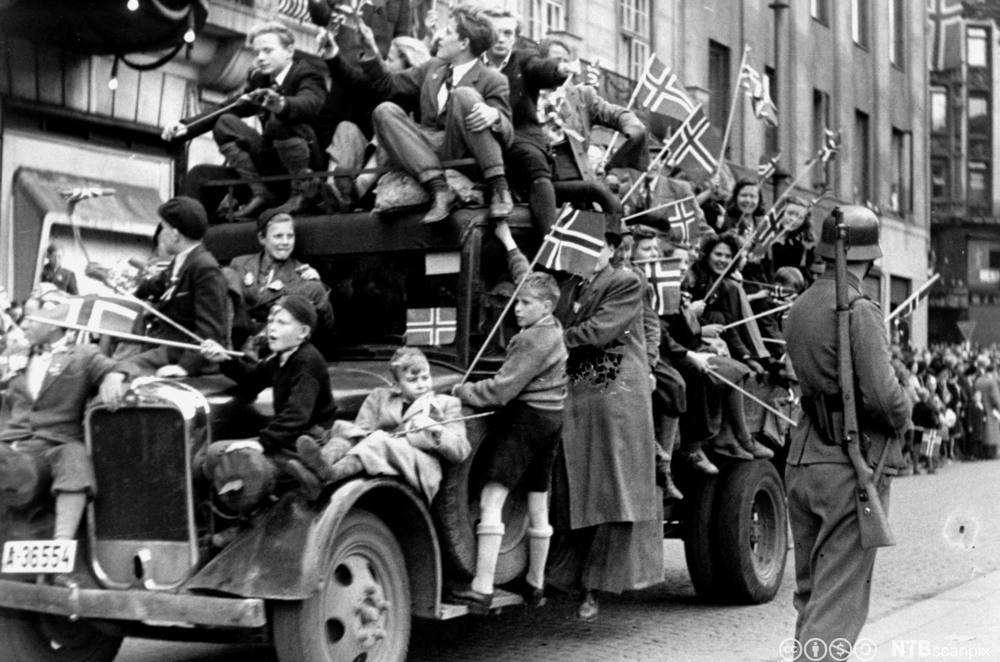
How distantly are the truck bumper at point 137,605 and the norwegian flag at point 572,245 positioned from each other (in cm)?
252

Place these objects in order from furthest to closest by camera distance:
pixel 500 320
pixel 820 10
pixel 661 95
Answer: pixel 820 10, pixel 661 95, pixel 500 320

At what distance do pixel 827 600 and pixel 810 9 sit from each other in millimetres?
29672

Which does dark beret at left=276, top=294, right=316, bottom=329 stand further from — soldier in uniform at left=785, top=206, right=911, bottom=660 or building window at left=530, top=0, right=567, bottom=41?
building window at left=530, top=0, right=567, bottom=41

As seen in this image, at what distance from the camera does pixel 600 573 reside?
843 cm

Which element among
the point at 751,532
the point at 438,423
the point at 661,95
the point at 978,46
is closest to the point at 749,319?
the point at 751,532

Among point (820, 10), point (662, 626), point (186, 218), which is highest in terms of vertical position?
point (820, 10)

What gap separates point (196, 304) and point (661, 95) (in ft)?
18.5

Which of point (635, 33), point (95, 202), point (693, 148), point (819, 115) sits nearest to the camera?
point (693, 148)

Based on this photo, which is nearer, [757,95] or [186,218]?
[186,218]

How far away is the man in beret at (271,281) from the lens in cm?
797

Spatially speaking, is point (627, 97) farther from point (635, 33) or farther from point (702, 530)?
point (702, 530)

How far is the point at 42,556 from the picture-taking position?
665 cm

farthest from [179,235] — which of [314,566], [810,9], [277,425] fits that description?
[810,9]

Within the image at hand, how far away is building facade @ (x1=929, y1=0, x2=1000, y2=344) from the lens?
5766 centimetres
